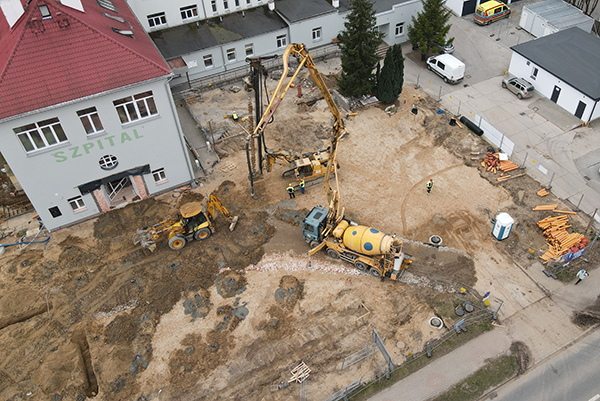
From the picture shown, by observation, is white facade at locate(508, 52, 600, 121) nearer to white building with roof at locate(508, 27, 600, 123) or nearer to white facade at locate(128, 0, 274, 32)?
white building with roof at locate(508, 27, 600, 123)

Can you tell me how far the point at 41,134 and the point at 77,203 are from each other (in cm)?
544

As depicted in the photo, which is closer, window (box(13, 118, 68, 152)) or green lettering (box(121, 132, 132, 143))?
window (box(13, 118, 68, 152))

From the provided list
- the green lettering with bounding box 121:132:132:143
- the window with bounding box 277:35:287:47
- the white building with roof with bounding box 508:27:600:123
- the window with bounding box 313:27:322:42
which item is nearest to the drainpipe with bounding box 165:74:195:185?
the green lettering with bounding box 121:132:132:143

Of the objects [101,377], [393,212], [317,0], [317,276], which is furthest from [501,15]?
[101,377]

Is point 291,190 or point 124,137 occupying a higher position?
point 124,137

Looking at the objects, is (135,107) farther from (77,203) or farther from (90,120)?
(77,203)

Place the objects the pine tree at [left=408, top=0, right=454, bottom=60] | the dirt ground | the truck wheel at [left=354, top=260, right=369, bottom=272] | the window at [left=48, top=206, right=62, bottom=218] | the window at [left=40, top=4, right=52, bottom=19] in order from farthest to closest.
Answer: the pine tree at [left=408, top=0, right=454, bottom=60], the window at [left=48, top=206, right=62, bottom=218], the truck wheel at [left=354, top=260, right=369, bottom=272], the window at [left=40, top=4, right=52, bottom=19], the dirt ground

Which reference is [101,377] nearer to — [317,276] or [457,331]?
[317,276]

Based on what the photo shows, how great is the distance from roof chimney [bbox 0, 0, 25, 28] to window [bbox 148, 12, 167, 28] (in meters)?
15.5

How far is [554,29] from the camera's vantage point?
4375 centimetres

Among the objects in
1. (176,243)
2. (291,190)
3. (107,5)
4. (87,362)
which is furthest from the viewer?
(107,5)

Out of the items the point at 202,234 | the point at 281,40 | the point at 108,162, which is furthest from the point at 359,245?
the point at 281,40

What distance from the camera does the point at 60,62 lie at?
26469mm

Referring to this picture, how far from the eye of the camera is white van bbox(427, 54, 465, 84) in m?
41.3
